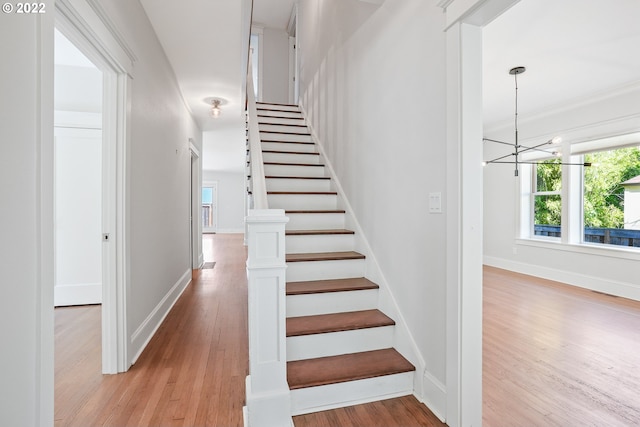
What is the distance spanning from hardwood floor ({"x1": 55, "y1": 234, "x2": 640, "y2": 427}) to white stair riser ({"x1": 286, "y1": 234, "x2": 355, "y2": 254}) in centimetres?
88

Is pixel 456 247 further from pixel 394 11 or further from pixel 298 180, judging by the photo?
pixel 298 180

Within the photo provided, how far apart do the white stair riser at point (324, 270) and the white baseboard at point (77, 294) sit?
8.45 ft

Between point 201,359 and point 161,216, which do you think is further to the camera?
point 161,216

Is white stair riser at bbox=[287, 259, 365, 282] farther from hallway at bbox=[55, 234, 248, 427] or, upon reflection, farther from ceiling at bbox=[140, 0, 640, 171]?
ceiling at bbox=[140, 0, 640, 171]

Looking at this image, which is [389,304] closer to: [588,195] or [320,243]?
[320,243]

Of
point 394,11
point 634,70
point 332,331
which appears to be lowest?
point 332,331

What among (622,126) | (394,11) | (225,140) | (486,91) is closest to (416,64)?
(394,11)

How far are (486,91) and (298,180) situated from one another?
3.17m

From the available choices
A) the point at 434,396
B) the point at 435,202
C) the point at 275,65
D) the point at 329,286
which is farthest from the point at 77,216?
the point at 275,65

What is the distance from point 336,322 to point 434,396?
2.26 feet

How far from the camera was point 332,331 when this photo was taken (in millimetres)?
1933

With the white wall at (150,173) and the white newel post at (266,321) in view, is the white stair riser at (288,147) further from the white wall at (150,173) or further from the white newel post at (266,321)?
the white newel post at (266,321)

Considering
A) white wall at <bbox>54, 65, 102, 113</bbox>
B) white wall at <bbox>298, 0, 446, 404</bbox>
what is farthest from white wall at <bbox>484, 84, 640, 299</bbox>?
white wall at <bbox>54, 65, 102, 113</bbox>

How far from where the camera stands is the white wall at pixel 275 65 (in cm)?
781
